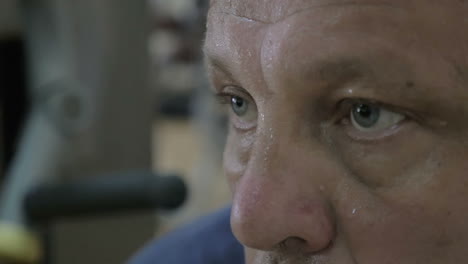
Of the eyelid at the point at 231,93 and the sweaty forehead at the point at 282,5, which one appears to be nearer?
the sweaty forehead at the point at 282,5

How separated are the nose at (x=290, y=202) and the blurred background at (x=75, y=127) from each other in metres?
0.62

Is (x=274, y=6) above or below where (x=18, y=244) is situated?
above

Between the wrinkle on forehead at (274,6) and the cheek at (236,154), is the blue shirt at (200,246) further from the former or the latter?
the wrinkle on forehead at (274,6)

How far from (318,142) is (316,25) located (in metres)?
0.08

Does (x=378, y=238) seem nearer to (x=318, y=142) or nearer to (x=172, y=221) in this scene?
(x=318, y=142)

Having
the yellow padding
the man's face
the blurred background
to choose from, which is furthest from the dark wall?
the man's face

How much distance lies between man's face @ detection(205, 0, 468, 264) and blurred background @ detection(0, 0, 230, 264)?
620 millimetres

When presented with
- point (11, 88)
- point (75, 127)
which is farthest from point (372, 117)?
point (11, 88)

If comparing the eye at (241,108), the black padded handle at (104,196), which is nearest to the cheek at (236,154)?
the eye at (241,108)

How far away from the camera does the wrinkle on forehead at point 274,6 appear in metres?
0.53

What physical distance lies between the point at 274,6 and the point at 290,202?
0.13 metres

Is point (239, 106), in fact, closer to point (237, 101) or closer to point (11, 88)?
point (237, 101)

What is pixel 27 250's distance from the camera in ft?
3.87

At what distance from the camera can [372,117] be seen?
553mm
